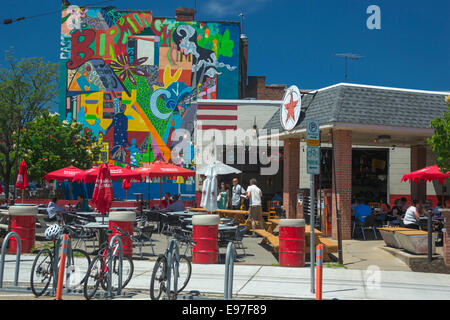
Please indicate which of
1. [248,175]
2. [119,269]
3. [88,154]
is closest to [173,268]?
[119,269]

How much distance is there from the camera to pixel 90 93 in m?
39.9

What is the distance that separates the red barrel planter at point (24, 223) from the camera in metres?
12.4

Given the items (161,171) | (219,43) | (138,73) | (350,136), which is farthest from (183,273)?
(219,43)

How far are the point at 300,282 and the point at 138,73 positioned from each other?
3302 centimetres

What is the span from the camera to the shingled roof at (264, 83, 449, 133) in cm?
Answer: 1608

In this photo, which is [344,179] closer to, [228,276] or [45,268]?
[228,276]

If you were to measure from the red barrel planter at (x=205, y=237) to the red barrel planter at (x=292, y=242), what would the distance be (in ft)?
5.04

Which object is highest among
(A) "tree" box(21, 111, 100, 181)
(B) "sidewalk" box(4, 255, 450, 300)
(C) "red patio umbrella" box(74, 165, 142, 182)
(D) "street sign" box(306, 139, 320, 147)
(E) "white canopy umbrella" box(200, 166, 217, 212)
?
(A) "tree" box(21, 111, 100, 181)

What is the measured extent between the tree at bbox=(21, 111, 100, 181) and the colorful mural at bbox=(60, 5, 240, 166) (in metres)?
9.90

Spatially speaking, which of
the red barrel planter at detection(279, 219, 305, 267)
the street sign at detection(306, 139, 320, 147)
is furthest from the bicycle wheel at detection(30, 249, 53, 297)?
the red barrel planter at detection(279, 219, 305, 267)

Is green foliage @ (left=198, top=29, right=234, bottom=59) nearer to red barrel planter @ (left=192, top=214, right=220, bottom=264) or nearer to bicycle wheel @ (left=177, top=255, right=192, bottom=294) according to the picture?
red barrel planter @ (left=192, top=214, right=220, bottom=264)

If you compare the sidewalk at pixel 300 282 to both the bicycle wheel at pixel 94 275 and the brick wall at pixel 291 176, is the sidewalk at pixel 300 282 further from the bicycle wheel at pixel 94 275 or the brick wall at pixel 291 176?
the brick wall at pixel 291 176

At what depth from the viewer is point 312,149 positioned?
9.07m

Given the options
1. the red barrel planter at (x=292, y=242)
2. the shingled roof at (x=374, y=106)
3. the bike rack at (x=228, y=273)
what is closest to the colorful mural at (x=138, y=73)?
the shingled roof at (x=374, y=106)
